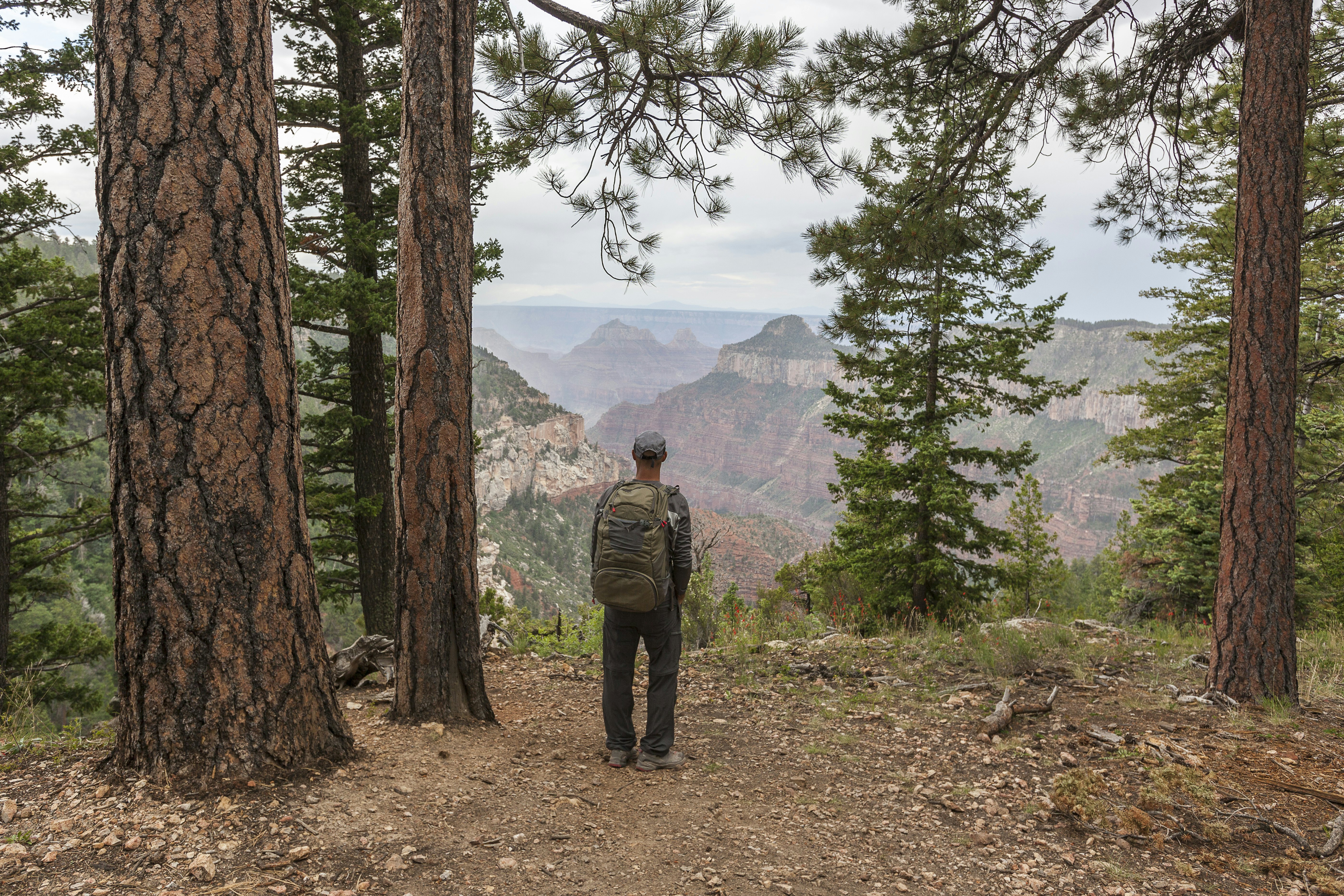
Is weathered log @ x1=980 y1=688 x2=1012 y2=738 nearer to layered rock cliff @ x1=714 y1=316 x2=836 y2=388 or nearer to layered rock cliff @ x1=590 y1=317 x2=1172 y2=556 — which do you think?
layered rock cliff @ x1=590 y1=317 x2=1172 y2=556

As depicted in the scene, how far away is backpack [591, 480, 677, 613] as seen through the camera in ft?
10.9

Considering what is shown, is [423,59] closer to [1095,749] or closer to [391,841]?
[391,841]

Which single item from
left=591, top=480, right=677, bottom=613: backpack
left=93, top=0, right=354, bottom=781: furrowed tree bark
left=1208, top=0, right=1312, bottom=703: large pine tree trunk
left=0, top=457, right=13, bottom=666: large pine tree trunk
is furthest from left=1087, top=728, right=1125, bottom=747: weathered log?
left=0, top=457, right=13, bottom=666: large pine tree trunk

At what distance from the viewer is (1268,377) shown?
166 inches

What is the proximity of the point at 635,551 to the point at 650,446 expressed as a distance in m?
0.55

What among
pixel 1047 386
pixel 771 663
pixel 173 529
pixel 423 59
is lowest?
pixel 771 663

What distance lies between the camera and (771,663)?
579cm

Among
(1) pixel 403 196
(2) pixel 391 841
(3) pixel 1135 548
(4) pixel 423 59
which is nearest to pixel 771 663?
(2) pixel 391 841

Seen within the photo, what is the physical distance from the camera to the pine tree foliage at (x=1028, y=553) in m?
10.5

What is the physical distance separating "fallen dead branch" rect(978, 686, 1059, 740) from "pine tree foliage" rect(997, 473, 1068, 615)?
5.98m

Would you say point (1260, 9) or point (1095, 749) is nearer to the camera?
point (1095, 749)

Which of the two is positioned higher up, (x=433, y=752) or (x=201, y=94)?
(x=201, y=94)

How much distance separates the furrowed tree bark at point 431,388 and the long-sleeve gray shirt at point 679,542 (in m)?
0.82

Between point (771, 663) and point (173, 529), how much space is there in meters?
4.60
